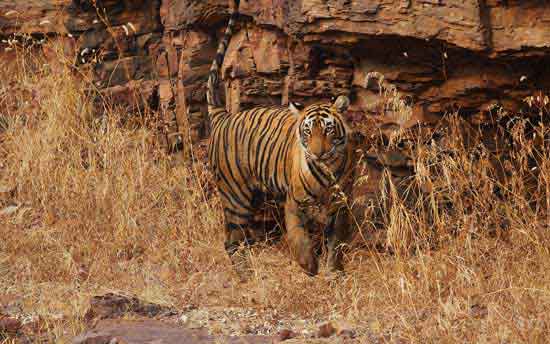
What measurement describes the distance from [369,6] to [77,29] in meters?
3.73

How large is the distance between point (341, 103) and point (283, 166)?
61 centimetres

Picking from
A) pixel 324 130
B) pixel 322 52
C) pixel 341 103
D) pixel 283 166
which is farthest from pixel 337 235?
pixel 322 52

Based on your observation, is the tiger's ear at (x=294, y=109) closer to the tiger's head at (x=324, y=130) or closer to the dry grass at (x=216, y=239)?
the tiger's head at (x=324, y=130)

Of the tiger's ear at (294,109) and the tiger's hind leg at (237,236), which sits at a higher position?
the tiger's ear at (294,109)

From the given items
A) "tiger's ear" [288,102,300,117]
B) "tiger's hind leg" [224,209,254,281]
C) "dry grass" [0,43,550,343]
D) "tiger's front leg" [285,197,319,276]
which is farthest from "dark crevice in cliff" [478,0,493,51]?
"tiger's hind leg" [224,209,254,281]

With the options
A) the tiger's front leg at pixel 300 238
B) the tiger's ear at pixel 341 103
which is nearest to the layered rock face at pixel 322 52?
the tiger's ear at pixel 341 103

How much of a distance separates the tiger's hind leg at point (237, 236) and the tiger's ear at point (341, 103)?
1109mm

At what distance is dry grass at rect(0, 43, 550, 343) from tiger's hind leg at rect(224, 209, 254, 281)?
0.10 metres

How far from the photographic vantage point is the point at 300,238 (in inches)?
265

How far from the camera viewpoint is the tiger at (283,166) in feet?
21.8

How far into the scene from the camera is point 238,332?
5.49 metres

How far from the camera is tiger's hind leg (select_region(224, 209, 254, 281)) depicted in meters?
6.91

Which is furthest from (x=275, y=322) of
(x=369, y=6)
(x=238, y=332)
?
(x=369, y=6)

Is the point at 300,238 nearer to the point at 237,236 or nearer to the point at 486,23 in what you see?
the point at 237,236
